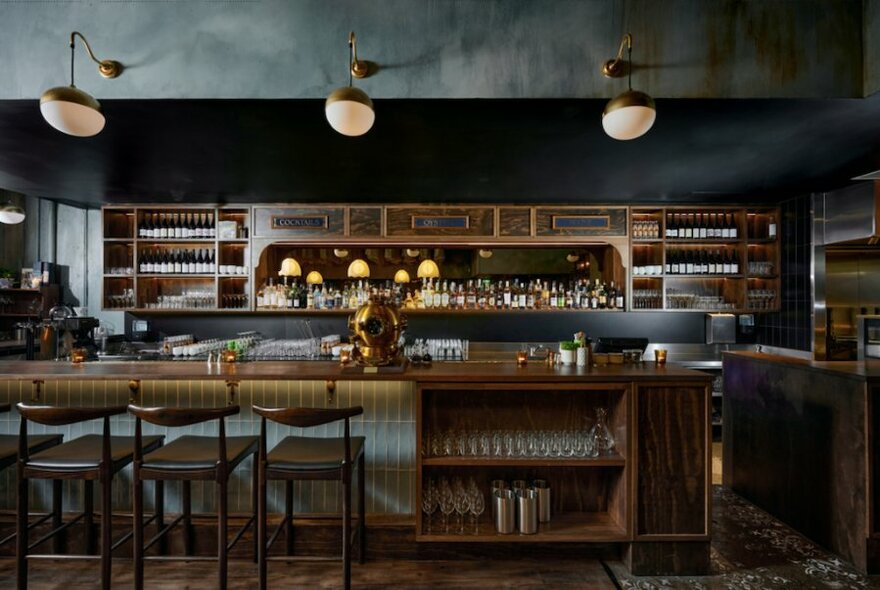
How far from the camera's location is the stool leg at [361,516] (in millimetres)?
2738

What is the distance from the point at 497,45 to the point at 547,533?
9.01ft

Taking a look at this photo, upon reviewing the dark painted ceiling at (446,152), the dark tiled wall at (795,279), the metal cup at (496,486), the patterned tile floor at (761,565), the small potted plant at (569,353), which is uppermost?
the dark painted ceiling at (446,152)

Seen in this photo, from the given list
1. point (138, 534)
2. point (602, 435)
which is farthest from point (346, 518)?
point (602, 435)

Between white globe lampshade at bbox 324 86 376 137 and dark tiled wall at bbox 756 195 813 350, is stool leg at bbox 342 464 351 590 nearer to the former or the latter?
white globe lampshade at bbox 324 86 376 137

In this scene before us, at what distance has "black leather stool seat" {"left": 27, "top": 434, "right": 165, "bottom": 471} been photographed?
2312 millimetres

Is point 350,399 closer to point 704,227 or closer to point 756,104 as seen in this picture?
point 756,104

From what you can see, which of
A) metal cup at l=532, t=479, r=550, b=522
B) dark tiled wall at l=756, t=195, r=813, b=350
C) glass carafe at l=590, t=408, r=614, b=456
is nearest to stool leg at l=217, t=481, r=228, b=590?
metal cup at l=532, t=479, r=550, b=522

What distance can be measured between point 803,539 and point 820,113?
106 inches

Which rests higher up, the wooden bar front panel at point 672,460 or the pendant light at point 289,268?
the pendant light at point 289,268

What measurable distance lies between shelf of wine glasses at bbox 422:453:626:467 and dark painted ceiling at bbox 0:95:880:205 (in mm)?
2005

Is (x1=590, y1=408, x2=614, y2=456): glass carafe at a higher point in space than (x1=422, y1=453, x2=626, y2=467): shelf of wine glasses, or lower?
higher

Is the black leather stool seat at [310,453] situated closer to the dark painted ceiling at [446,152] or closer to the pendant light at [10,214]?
the dark painted ceiling at [446,152]

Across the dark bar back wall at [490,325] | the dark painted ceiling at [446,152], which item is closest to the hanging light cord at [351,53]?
the dark painted ceiling at [446,152]

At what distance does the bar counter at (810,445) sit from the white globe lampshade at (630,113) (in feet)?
6.55
